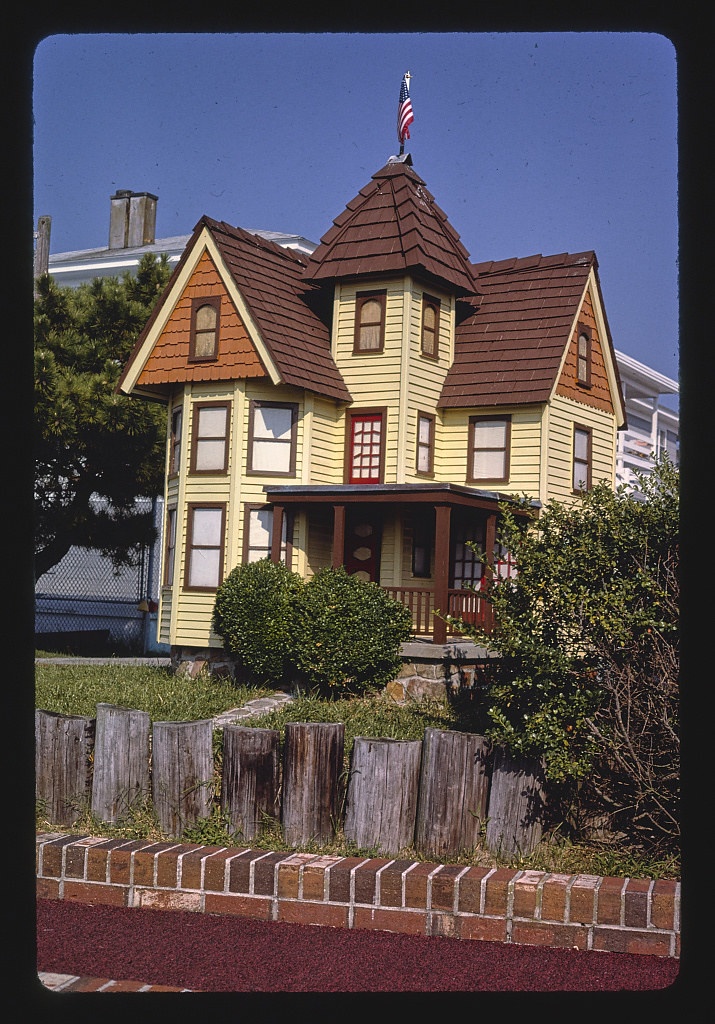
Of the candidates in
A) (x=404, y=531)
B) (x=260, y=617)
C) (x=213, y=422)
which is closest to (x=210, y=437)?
(x=213, y=422)

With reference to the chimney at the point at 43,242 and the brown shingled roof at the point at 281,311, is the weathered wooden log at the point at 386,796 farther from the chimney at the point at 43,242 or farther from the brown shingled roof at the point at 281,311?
the chimney at the point at 43,242

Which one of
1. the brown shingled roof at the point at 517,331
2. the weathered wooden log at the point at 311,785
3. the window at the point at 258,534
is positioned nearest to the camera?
the weathered wooden log at the point at 311,785

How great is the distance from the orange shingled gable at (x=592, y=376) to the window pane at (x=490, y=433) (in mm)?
1312

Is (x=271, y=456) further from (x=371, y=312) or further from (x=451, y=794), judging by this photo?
Answer: (x=451, y=794)

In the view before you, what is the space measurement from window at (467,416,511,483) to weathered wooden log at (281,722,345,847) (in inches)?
528

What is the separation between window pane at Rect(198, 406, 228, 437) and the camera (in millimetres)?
19703

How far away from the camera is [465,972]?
5820 millimetres

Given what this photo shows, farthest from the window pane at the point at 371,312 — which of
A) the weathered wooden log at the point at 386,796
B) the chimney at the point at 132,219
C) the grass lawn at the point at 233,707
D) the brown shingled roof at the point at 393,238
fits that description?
the chimney at the point at 132,219

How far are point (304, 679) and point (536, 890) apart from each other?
10135 mm

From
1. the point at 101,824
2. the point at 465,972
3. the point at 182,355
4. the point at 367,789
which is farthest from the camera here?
the point at 182,355

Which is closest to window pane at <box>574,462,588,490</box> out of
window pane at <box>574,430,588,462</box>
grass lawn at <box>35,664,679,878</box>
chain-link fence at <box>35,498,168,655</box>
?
window pane at <box>574,430,588,462</box>

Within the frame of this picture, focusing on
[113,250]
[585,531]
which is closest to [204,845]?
[585,531]

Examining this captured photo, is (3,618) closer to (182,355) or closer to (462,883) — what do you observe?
(462,883)

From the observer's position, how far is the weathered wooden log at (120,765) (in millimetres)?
8047
